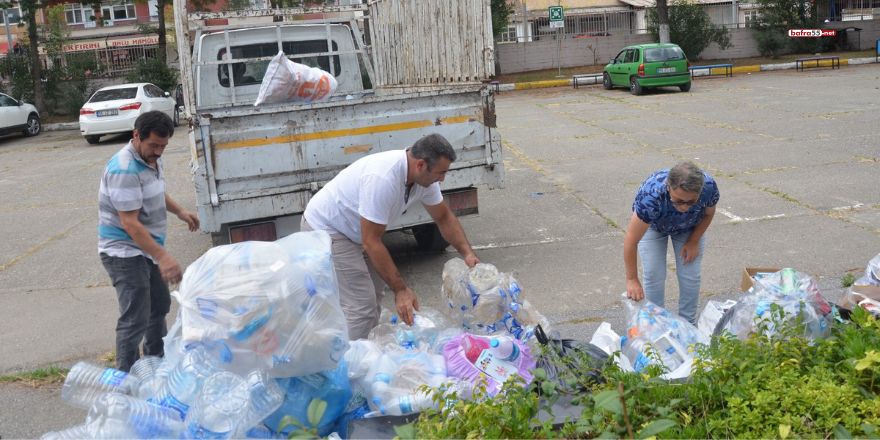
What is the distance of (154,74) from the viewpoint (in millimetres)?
24828

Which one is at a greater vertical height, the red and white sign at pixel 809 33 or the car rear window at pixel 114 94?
the red and white sign at pixel 809 33

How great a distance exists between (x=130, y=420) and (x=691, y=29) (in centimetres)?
2947

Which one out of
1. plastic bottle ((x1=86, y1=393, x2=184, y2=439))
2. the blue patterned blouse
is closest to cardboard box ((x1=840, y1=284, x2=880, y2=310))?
the blue patterned blouse

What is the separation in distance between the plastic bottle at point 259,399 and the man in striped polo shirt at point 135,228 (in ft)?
3.38

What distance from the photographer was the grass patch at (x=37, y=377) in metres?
4.44

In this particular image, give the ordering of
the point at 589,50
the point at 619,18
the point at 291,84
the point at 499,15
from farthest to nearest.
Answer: the point at 619,18, the point at 589,50, the point at 499,15, the point at 291,84

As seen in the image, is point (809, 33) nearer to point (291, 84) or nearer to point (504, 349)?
point (291, 84)

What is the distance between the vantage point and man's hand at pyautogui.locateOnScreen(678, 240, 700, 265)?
14.0ft

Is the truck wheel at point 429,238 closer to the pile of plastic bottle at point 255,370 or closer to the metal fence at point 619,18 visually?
the pile of plastic bottle at point 255,370

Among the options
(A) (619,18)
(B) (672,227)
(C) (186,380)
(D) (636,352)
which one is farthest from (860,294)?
(A) (619,18)

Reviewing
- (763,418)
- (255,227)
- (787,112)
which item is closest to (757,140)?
(787,112)

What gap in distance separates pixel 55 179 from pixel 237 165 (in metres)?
8.49

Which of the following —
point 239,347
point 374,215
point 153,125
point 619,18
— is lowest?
point 239,347

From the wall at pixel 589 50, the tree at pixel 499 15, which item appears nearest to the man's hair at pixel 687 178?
the tree at pixel 499 15
